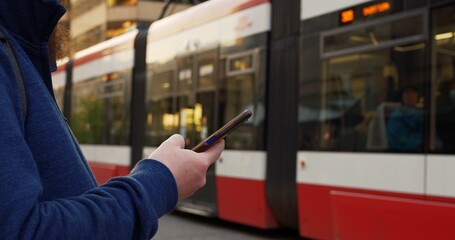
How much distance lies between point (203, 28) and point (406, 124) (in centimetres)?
378

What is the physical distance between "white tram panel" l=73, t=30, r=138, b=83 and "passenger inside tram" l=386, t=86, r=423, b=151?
240 inches

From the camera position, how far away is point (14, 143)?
0.83 m

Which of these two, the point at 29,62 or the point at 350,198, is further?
the point at 350,198

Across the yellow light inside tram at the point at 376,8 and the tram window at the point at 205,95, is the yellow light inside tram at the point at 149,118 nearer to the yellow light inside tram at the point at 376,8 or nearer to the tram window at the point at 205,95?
the tram window at the point at 205,95

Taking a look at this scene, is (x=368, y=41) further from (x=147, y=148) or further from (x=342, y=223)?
(x=147, y=148)

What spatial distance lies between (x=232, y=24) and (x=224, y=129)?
6.19 meters

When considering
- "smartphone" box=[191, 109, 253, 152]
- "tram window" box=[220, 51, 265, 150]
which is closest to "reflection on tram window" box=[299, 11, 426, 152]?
"tram window" box=[220, 51, 265, 150]

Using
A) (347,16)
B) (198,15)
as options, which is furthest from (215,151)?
(198,15)

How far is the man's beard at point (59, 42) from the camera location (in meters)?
1.18

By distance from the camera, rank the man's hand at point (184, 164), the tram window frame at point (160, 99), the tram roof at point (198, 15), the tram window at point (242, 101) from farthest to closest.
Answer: the tram window frame at point (160, 99) → the tram roof at point (198, 15) → the tram window at point (242, 101) → the man's hand at point (184, 164)

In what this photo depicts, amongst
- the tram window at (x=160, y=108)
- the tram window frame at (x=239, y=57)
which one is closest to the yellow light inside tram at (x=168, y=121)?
the tram window at (x=160, y=108)

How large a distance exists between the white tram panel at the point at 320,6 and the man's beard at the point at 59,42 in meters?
4.39

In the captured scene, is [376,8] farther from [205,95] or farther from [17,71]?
[17,71]

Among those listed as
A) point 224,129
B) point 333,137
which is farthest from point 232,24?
point 224,129
